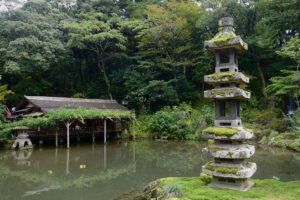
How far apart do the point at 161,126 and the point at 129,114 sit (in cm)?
307

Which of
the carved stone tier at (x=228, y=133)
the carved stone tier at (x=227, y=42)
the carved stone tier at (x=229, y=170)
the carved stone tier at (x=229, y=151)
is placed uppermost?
the carved stone tier at (x=227, y=42)

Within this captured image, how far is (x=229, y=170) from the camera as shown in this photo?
6.29m

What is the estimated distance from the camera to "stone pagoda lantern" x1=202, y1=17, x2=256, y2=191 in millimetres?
6316

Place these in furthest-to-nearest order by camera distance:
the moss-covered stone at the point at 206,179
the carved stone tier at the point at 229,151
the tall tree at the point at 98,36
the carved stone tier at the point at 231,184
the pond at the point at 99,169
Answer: the tall tree at the point at 98,36
the pond at the point at 99,169
the moss-covered stone at the point at 206,179
the carved stone tier at the point at 231,184
the carved stone tier at the point at 229,151

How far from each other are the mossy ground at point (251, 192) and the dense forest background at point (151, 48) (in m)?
14.5

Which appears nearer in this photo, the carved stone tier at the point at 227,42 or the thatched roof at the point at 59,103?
the carved stone tier at the point at 227,42

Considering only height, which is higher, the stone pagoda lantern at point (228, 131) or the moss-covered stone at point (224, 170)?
the stone pagoda lantern at point (228, 131)

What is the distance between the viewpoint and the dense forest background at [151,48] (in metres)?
22.0

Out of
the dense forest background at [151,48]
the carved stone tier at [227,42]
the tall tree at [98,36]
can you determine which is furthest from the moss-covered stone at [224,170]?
the tall tree at [98,36]

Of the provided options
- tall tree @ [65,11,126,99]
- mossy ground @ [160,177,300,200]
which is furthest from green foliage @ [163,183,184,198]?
tall tree @ [65,11,126,99]

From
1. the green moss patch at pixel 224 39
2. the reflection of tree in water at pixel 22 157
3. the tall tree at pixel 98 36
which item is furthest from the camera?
the tall tree at pixel 98 36

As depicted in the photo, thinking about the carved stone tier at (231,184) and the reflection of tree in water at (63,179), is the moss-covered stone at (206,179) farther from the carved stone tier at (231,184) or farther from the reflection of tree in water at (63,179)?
the reflection of tree in water at (63,179)

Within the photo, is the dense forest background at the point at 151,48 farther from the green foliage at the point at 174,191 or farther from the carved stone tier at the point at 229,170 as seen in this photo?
the green foliage at the point at 174,191

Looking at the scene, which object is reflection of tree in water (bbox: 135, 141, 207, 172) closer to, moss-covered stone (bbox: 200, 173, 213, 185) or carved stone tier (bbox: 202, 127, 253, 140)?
moss-covered stone (bbox: 200, 173, 213, 185)
